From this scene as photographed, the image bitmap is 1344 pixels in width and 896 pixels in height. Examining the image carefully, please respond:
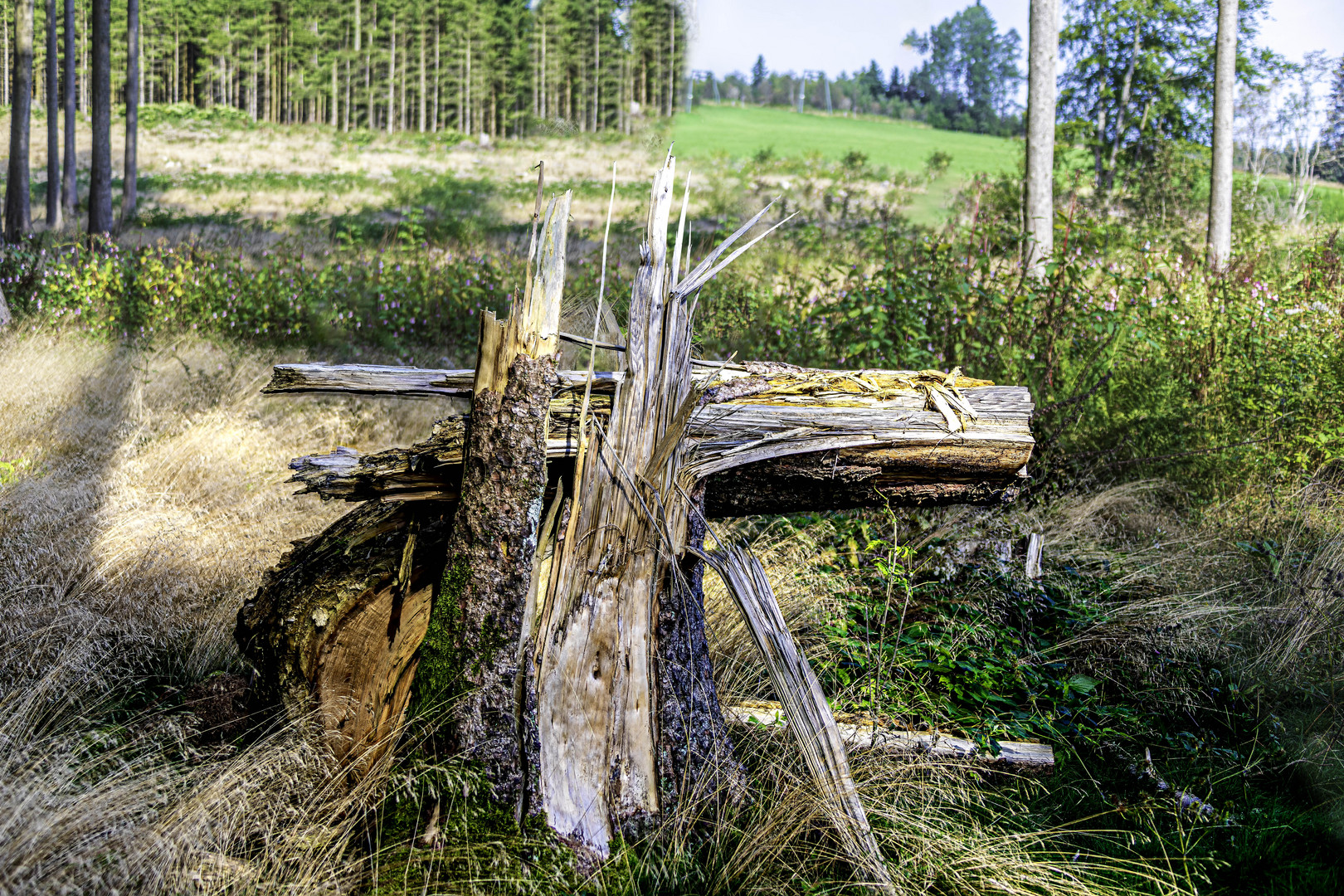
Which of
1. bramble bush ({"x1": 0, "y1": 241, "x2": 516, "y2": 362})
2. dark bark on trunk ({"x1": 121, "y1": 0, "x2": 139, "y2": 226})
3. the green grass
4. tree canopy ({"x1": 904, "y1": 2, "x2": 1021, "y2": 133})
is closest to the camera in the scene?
bramble bush ({"x1": 0, "y1": 241, "x2": 516, "y2": 362})

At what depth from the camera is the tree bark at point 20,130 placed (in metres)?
11.1

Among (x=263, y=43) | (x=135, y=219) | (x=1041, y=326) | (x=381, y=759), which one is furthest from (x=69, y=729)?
(x=263, y=43)

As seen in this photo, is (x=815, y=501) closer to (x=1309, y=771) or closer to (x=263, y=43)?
(x=1309, y=771)

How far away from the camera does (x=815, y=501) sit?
8.41 feet

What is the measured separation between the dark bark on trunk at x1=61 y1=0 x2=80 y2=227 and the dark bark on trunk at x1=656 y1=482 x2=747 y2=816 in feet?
53.4

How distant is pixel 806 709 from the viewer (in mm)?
2047

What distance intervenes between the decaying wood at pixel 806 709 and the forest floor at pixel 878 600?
7 cm

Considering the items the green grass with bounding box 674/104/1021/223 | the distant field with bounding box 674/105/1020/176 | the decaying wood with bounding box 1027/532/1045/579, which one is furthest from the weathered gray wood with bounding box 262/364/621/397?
the green grass with bounding box 674/104/1021/223

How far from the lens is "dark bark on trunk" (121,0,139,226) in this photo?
42.7ft

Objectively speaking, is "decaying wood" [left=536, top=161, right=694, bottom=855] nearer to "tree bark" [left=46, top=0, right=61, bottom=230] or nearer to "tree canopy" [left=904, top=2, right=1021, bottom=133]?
"tree bark" [left=46, top=0, right=61, bottom=230]

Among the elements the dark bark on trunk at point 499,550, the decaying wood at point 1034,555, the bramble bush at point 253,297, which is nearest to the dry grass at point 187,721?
the dark bark on trunk at point 499,550

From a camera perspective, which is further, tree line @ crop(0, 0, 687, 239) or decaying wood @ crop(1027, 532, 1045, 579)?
tree line @ crop(0, 0, 687, 239)

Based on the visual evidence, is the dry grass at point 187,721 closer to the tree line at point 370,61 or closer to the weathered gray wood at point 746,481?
the weathered gray wood at point 746,481

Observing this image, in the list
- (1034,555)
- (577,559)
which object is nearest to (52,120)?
(577,559)
